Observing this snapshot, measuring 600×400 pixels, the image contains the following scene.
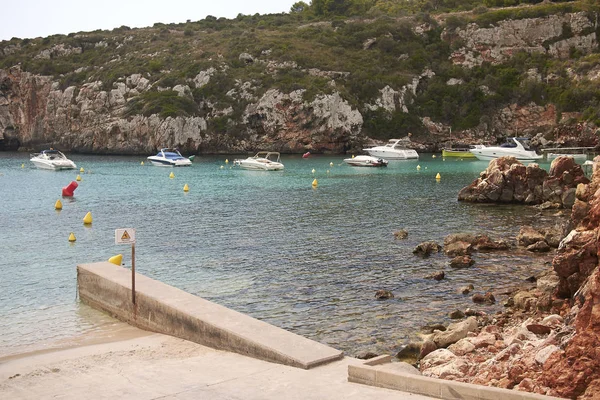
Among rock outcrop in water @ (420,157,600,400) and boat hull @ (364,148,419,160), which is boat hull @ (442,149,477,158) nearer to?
boat hull @ (364,148,419,160)

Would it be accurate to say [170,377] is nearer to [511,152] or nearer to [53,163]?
[53,163]

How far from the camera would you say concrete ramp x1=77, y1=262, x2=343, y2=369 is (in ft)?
42.3

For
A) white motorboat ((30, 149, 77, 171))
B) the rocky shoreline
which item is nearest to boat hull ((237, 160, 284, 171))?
white motorboat ((30, 149, 77, 171))

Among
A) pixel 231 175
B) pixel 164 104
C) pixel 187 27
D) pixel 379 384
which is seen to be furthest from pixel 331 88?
pixel 379 384

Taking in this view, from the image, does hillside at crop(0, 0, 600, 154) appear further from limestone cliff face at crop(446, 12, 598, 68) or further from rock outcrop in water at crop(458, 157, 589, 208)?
rock outcrop in water at crop(458, 157, 589, 208)

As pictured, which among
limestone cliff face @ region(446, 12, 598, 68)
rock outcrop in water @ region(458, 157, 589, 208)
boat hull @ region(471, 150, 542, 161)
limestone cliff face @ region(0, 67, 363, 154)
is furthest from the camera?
limestone cliff face @ region(446, 12, 598, 68)

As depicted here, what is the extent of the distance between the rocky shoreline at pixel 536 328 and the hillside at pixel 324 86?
7334 centimetres

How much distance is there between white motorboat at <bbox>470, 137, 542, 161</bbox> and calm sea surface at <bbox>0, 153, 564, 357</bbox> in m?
21.1

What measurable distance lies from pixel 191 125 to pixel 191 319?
8997 centimetres

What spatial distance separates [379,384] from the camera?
438 inches

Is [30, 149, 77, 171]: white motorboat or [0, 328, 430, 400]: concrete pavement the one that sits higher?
[30, 149, 77, 171]: white motorboat

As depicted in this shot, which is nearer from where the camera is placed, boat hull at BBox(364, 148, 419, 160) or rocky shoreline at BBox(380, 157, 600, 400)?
rocky shoreline at BBox(380, 157, 600, 400)

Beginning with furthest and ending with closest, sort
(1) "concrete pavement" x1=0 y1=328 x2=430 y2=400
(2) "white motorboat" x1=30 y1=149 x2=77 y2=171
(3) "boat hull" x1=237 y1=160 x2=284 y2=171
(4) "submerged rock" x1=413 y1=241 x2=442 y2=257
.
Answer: (2) "white motorboat" x1=30 y1=149 x2=77 y2=171, (3) "boat hull" x1=237 y1=160 x2=284 y2=171, (4) "submerged rock" x1=413 y1=241 x2=442 y2=257, (1) "concrete pavement" x1=0 y1=328 x2=430 y2=400

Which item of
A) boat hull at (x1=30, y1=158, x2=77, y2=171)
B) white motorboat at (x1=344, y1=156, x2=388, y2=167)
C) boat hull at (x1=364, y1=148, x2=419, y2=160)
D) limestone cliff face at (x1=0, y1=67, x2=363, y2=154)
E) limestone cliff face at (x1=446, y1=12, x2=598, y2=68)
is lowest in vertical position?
boat hull at (x1=30, y1=158, x2=77, y2=171)
